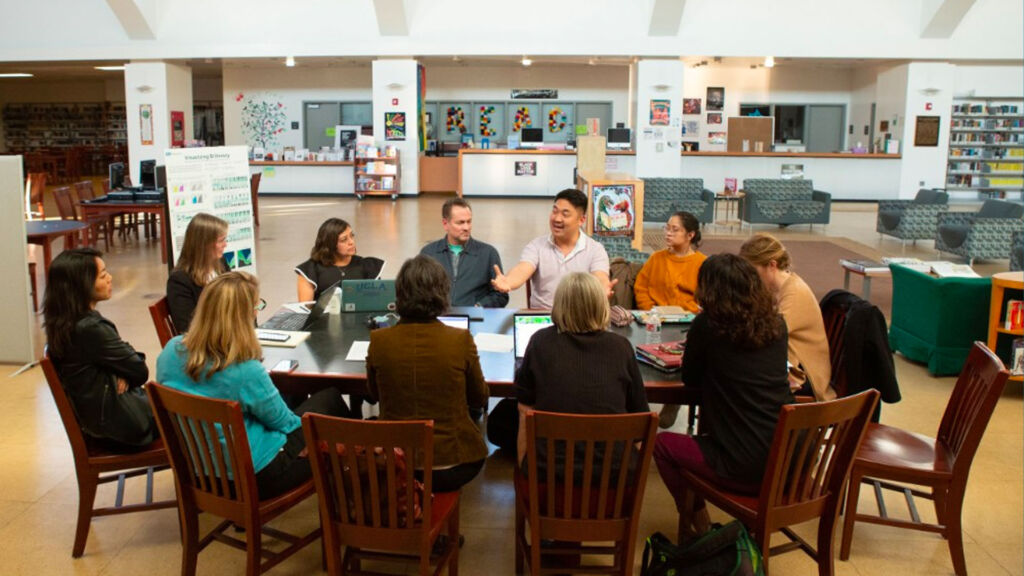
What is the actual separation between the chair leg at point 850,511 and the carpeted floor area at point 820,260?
4324 mm

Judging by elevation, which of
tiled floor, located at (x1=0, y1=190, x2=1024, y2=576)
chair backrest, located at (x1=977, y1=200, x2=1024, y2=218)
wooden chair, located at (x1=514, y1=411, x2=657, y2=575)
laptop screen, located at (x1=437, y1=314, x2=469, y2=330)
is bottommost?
tiled floor, located at (x1=0, y1=190, x2=1024, y2=576)

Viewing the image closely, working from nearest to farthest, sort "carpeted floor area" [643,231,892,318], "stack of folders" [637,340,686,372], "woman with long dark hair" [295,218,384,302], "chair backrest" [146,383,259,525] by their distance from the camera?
1. "chair backrest" [146,383,259,525]
2. "stack of folders" [637,340,686,372]
3. "woman with long dark hair" [295,218,384,302]
4. "carpeted floor area" [643,231,892,318]

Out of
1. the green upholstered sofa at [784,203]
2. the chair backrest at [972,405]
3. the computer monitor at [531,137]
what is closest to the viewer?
the chair backrest at [972,405]

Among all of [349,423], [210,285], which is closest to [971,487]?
[349,423]

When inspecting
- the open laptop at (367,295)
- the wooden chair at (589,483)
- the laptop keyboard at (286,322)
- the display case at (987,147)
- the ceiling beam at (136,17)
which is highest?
the ceiling beam at (136,17)

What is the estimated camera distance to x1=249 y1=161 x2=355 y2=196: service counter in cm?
1800

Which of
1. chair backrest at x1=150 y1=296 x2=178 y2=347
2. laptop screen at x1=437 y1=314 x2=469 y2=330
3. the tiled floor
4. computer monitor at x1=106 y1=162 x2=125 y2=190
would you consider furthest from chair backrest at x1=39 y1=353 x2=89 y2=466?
computer monitor at x1=106 y1=162 x2=125 y2=190

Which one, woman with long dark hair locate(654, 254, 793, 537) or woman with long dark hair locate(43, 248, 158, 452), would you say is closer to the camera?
woman with long dark hair locate(654, 254, 793, 537)

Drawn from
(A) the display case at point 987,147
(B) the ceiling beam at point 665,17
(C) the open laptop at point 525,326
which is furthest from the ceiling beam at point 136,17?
(A) the display case at point 987,147

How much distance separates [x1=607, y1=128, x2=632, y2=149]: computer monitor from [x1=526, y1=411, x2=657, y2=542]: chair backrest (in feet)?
46.6

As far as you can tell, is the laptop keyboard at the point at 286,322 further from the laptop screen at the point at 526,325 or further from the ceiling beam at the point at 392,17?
the ceiling beam at the point at 392,17

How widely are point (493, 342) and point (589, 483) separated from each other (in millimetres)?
1155

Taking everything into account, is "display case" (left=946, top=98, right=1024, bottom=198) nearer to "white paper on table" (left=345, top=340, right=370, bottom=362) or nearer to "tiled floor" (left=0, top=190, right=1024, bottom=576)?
"tiled floor" (left=0, top=190, right=1024, bottom=576)

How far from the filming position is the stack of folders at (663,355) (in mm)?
3230
